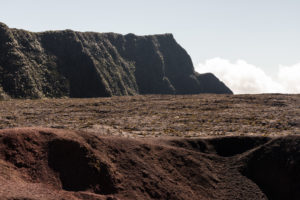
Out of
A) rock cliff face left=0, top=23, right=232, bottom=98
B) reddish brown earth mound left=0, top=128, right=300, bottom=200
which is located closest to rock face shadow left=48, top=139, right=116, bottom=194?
reddish brown earth mound left=0, top=128, right=300, bottom=200

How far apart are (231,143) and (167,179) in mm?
12120

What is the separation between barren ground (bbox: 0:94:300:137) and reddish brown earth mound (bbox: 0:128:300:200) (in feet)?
33.4

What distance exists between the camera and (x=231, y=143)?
3700cm

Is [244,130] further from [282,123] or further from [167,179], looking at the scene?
[167,179]

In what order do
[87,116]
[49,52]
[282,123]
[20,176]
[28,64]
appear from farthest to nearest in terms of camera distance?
[49,52] < [28,64] < [87,116] < [282,123] < [20,176]

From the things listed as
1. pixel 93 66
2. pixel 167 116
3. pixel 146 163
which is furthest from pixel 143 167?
pixel 93 66

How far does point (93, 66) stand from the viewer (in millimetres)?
125688

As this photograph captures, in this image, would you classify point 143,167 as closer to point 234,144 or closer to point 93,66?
point 234,144

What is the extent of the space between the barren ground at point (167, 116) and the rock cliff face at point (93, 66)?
32.0m

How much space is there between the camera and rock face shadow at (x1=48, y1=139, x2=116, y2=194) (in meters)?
23.2

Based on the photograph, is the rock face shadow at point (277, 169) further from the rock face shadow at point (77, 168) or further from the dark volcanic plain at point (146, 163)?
the rock face shadow at point (77, 168)

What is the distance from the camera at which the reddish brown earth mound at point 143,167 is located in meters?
22.4

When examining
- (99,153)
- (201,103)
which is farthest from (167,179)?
(201,103)

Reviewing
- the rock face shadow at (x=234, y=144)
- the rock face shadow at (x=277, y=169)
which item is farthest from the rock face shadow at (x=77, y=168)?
the rock face shadow at (x=234, y=144)
